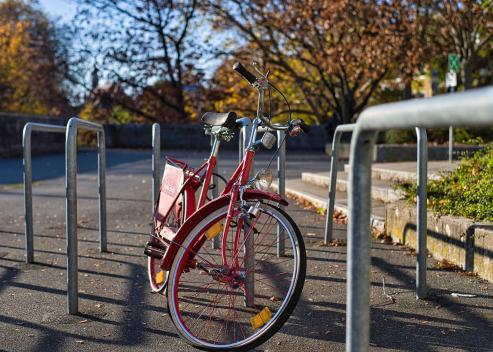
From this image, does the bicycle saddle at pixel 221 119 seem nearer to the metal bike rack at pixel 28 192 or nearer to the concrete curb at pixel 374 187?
the metal bike rack at pixel 28 192

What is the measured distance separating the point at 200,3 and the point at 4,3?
111ft

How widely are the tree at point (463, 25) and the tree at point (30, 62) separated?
18.7 meters

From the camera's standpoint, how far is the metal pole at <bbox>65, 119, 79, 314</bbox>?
4.21 meters

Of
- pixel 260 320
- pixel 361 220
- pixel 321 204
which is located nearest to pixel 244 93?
pixel 321 204

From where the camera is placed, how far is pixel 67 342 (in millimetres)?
3705

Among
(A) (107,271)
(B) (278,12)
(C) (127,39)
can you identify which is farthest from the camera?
(C) (127,39)

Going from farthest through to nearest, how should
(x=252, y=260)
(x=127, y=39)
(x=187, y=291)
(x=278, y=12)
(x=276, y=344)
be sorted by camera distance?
1. (x=127, y=39)
2. (x=278, y=12)
3. (x=187, y=291)
4. (x=252, y=260)
5. (x=276, y=344)

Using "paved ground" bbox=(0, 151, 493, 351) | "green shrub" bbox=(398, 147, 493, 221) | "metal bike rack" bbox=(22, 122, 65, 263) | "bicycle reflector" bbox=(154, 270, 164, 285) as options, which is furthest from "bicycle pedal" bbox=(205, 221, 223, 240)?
"metal bike rack" bbox=(22, 122, 65, 263)

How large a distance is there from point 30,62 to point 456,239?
3511cm

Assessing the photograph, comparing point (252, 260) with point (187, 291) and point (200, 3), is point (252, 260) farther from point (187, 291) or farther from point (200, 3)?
point (200, 3)

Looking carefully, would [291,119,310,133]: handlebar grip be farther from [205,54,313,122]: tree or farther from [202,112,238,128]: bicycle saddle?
[205,54,313,122]: tree

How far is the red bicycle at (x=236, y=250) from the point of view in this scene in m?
3.50

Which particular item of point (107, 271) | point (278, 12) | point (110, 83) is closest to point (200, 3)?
point (278, 12)

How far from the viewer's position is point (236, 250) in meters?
3.73
